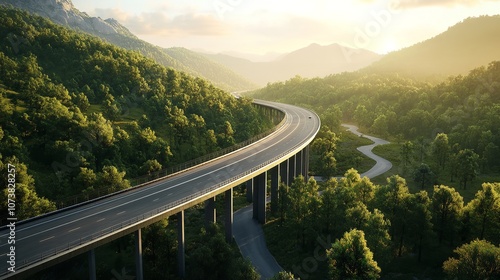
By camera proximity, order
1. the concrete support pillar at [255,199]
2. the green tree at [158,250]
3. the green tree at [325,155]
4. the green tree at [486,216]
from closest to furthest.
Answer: the green tree at [158,250], the green tree at [486,216], the concrete support pillar at [255,199], the green tree at [325,155]

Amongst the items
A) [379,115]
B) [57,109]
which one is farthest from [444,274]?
[379,115]

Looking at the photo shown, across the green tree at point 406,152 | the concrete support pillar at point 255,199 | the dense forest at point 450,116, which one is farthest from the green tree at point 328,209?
the green tree at point 406,152

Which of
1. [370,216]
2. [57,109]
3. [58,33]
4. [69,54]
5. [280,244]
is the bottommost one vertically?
[280,244]

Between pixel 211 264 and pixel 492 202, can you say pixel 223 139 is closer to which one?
pixel 211 264

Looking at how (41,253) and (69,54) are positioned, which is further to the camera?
(69,54)

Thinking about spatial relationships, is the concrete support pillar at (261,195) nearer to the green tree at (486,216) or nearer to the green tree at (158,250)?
the green tree at (158,250)
